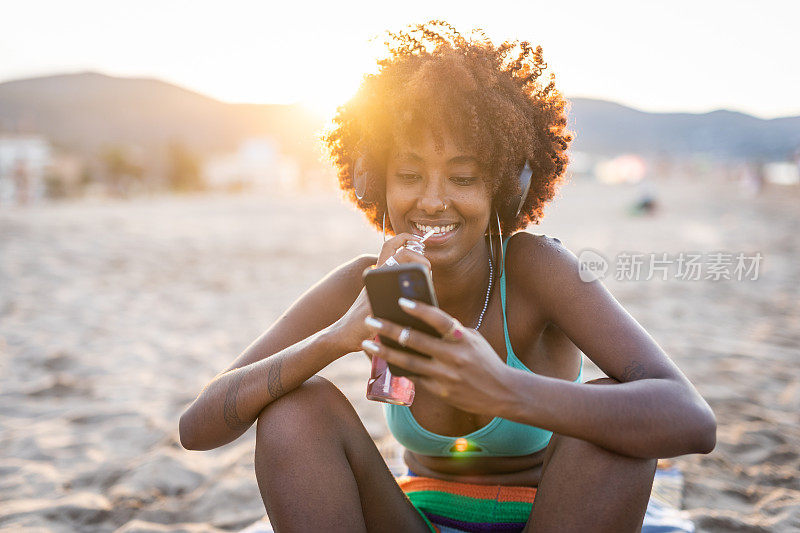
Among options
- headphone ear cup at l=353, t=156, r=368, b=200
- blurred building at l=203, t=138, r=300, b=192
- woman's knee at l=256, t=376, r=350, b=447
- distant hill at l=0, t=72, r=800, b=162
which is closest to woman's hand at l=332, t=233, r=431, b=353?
woman's knee at l=256, t=376, r=350, b=447

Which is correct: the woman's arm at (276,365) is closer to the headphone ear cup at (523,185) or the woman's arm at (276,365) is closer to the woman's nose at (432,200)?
the woman's nose at (432,200)

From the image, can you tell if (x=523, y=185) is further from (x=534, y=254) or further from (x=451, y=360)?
(x=451, y=360)

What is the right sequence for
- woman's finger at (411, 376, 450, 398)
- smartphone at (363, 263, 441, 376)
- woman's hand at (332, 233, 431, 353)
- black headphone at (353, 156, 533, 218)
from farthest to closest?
1. black headphone at (353, 156, 533, 218)
2. woman's hand at (332, 233, 431, 353)
3. woman's finger at (411, 376, 450, 398)
4. smartphone at (363, 263, 441, 376)

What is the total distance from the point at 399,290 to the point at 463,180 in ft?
2.78

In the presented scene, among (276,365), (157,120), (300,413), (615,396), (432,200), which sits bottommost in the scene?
(300,413)

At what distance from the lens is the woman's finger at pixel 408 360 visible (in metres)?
1.43

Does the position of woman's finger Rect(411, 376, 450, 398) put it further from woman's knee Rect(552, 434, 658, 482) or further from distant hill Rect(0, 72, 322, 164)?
distant hill Rect(0, 72, 322, 164)

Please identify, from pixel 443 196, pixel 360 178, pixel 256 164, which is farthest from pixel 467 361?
pixel 256 164

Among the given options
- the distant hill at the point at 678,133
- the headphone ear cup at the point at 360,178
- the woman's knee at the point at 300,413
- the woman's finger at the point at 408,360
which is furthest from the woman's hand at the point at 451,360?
the distant hill at the point at 678,133

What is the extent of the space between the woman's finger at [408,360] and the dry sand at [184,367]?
5.66 feet

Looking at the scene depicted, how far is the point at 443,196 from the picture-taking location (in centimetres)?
205

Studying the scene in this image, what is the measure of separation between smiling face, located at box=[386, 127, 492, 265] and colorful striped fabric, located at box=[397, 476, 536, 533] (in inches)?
33.6

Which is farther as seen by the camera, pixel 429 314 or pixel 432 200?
pixel 432 200

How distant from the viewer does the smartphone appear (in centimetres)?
134
